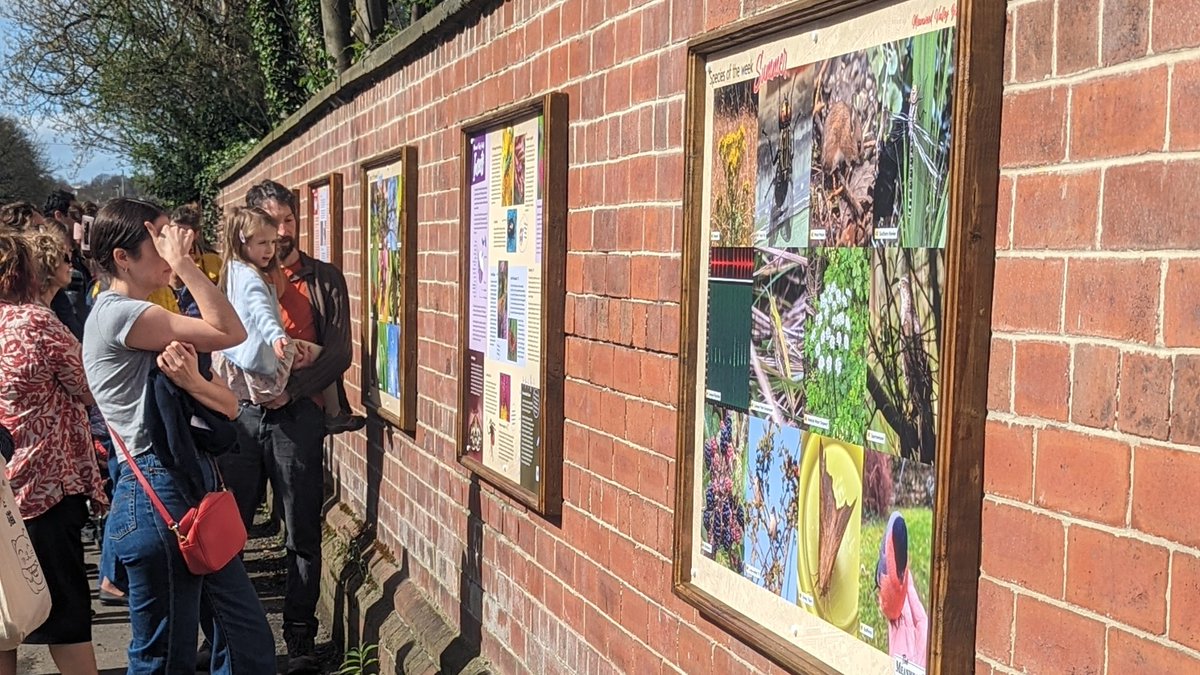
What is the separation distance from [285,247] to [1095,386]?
16.6 feet

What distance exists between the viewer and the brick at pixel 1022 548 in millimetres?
1810

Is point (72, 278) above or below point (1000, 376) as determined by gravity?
below

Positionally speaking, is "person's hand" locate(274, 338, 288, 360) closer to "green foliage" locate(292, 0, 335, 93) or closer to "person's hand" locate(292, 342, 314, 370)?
"person's hand" locate(292, 342, 314, 370)

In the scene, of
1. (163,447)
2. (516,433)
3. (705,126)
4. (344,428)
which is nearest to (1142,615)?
(705,126)

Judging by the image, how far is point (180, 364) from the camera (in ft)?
A: 13.9

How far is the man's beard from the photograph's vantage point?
6.21 metres

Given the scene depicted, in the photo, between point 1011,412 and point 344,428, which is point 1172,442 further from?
point 344,428

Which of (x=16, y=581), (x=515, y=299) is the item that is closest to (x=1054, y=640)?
(x=515, y=299)

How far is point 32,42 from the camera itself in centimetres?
2512

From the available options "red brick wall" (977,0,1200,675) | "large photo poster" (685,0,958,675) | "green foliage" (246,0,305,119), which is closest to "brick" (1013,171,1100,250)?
"red brick wall" (977,0,1200,675)

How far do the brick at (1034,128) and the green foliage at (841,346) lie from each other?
36cm

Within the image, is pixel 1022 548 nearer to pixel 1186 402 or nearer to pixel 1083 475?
pixel 1083 475

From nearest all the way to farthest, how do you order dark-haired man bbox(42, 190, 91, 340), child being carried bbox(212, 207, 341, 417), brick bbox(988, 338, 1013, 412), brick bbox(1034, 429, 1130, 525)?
1. brick bbox(1034, 429, 1130, 525)
2. brick bbox(988, 338, 1013, 412)
3. child being carried bbox(212, 207, 341, 417)
4. dark-haired man bbox(42, 190, 91, 340)

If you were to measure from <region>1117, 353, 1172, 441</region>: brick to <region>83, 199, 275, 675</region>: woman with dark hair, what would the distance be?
331cm
